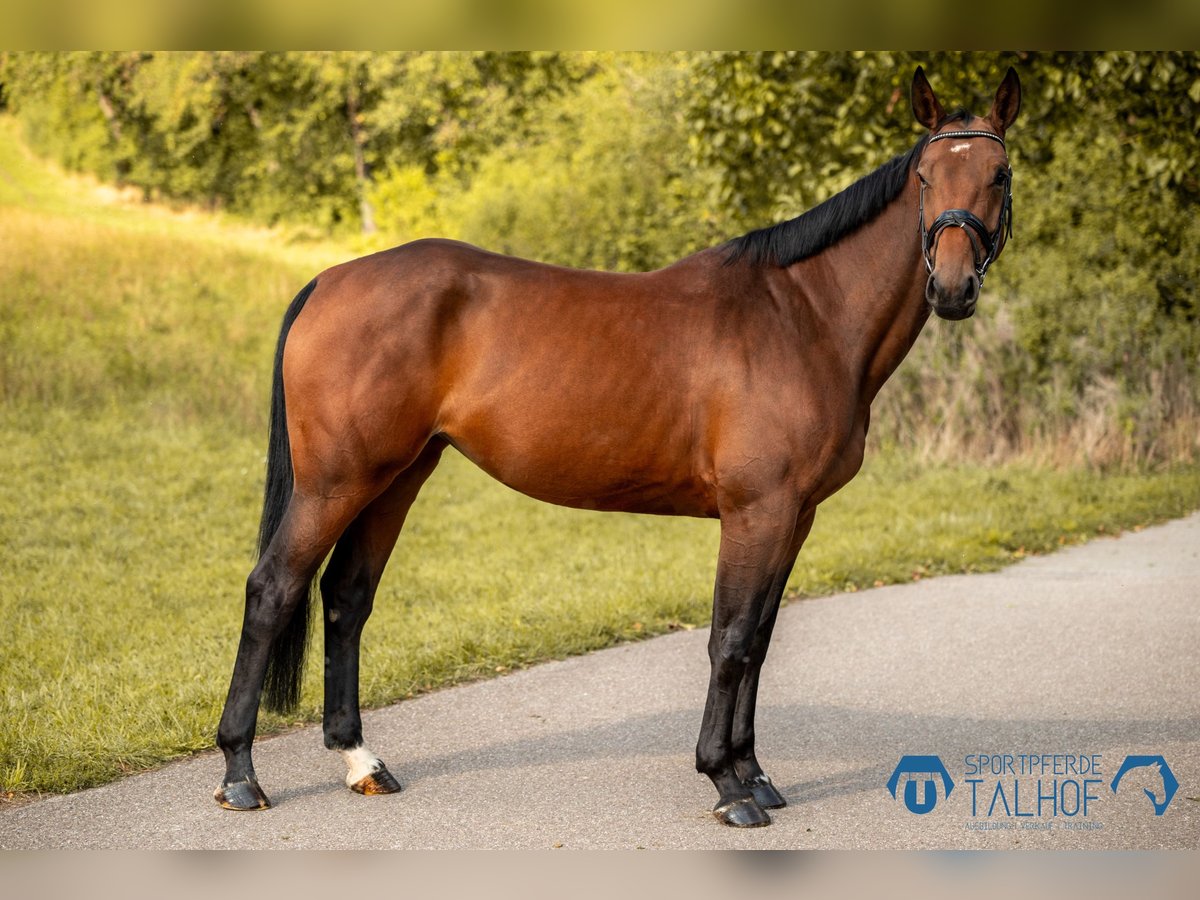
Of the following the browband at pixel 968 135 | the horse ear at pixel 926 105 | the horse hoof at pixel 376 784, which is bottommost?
the horse hoof at pixel 376 784

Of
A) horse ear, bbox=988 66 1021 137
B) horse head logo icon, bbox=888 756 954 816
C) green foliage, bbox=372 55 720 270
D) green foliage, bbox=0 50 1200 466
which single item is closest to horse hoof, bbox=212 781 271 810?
horse head logo icon, bbox=888 756 954 816

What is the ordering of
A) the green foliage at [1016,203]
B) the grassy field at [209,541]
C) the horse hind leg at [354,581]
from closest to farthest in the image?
the horse hind leg at [354,581], the grassy field at [209,541], the green foliage at [1016,203]

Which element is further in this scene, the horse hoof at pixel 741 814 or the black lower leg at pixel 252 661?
the black lower leg at pixel 252 661

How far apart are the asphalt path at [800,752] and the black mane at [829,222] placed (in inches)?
78.4

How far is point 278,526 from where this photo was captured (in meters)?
4.39

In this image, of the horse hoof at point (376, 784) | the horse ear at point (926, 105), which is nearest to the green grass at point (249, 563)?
the horse hoof at point (376, 784)

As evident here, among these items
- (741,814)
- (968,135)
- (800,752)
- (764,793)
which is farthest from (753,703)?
(968,135)

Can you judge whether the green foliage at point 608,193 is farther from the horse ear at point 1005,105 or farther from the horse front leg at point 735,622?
the horse front leg at point 735,622

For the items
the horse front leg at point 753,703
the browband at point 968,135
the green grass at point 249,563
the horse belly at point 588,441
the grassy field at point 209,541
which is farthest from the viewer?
the grassy field at point 209,541

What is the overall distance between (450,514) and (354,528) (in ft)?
17.6

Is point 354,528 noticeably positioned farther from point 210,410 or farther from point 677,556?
point 210,410

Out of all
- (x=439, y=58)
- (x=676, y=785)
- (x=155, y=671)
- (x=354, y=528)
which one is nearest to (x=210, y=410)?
(x=155, y=671)

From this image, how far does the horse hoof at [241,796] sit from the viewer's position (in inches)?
161

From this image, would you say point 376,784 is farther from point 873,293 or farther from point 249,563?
point 249,563
